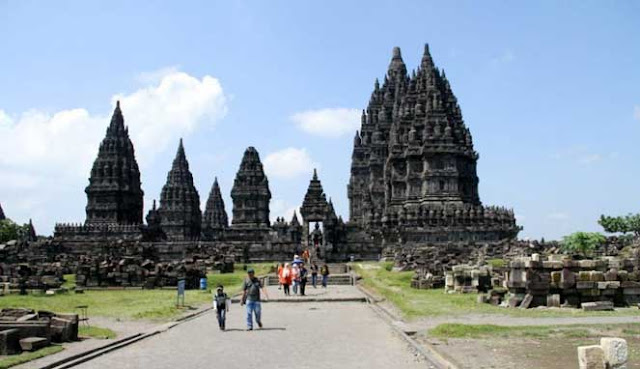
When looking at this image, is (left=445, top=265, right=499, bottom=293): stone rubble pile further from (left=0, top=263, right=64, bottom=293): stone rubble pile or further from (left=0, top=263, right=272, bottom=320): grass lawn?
(left=0, top=263, right=64, bottom=293): stone rubble pile

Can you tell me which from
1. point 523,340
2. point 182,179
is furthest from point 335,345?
point 182,179

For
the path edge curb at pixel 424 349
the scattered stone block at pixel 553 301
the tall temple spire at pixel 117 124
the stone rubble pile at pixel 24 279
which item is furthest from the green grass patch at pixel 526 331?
the tall temple spire at pixel 117 124

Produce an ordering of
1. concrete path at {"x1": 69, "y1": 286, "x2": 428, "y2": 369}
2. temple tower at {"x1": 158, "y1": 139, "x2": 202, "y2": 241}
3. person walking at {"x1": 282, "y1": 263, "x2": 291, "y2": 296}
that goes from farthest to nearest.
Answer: temple tower at {"x1": 158, "y1": 139, "x2": 202, "y2": 241}
person walking at {"x1": 282, "y1": 263, "x2": 291, "y2": 296}
concrete path at {"x1": 69, "y1": 286, "x2": 428, "y2": 369}

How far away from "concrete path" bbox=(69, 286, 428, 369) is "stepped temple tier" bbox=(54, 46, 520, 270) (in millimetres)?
20534

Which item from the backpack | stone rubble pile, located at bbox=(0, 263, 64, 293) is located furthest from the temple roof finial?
the backpack

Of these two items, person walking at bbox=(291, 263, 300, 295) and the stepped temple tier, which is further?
the stepped temple tier

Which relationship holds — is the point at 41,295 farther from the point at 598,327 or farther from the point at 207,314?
the point at 598,327

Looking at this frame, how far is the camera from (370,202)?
87.9m

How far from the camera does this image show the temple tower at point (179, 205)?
101 m

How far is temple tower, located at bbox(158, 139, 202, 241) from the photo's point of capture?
330ft

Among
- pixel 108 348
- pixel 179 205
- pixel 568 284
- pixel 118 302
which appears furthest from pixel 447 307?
pixel 179 205

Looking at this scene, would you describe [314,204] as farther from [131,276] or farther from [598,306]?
[598,306]

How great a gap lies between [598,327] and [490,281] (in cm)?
1251

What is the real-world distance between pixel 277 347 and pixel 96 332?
4.55m
